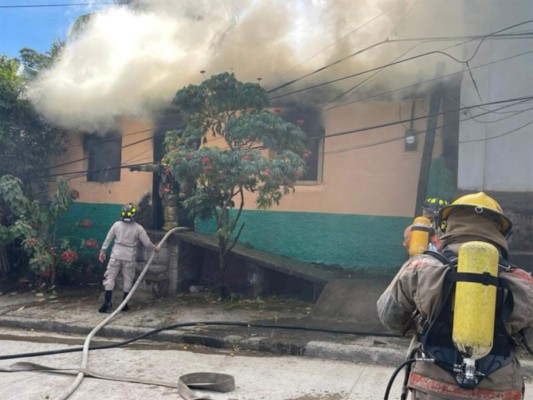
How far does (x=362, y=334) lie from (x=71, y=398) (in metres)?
3.33

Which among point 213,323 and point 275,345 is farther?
point 213,323

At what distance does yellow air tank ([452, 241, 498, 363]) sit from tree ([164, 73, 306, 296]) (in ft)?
16.4

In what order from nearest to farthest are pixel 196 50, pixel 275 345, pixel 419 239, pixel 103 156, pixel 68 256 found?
1. pixel 419 239
2. pixel 275 345
3. pixel 68 256
4. pixel 196 50
5. pixel 103 156

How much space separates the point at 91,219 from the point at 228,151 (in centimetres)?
497

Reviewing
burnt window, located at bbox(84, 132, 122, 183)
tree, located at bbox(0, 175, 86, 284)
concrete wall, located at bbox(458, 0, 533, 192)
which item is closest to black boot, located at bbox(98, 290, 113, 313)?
tree, located at bbox(0, 175, 86, 284)

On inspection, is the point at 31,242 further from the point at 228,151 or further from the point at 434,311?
the point at 434,311

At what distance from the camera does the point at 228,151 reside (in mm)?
7387

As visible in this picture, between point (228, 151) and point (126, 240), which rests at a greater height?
point (228, 151)

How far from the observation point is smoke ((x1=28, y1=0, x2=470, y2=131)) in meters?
8.98

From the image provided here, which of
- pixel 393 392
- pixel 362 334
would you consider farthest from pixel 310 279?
pixel 393 392

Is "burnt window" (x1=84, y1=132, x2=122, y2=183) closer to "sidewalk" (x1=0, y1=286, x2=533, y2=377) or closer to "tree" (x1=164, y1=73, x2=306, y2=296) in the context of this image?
"sidewalk" (x1=0, y1=286, x2=533, y2=377)

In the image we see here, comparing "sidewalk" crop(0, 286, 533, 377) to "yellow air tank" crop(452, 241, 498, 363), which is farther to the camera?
"sidewalk" crop(0, 286, 533, 377)

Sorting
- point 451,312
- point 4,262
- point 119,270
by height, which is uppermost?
point 451,312

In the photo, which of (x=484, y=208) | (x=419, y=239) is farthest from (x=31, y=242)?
(x=484, y=208)
